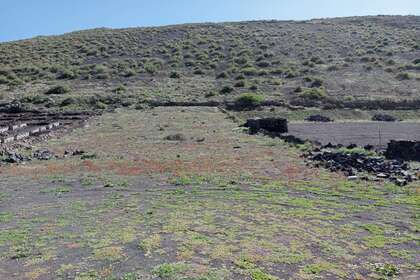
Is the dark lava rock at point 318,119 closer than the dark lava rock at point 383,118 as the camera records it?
Yes

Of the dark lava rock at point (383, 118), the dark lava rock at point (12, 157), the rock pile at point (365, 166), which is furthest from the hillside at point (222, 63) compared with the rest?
the rock pile at point (365, 166)

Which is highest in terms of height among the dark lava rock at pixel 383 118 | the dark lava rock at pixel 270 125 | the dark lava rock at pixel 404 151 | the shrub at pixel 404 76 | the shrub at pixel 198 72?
the shrub at pixel 198 72

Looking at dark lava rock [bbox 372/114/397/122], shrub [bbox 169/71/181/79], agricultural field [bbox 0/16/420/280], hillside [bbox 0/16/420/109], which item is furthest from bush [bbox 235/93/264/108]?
shrub [bbox 169/71/181/79]

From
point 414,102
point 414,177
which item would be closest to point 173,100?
point 414,102

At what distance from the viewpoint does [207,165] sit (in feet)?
77.3

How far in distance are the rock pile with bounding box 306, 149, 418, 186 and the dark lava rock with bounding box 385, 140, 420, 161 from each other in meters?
1.61

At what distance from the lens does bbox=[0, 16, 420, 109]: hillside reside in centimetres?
6581

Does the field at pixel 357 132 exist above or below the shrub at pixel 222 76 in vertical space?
below

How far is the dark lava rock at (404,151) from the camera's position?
2480cm

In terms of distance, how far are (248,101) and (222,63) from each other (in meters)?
26.7

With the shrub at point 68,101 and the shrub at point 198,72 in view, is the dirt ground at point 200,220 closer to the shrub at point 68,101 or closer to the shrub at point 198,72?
the shrub at point 68,101

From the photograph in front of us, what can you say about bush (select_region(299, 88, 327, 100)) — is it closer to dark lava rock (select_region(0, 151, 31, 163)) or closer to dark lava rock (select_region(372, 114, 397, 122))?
dark lava rock (select_region(372, 114, 397, 122))

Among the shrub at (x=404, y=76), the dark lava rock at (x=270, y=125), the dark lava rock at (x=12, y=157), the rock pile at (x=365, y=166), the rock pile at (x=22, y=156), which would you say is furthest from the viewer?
the shrub at (x=404, y=76)

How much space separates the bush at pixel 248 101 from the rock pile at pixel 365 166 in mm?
34694
